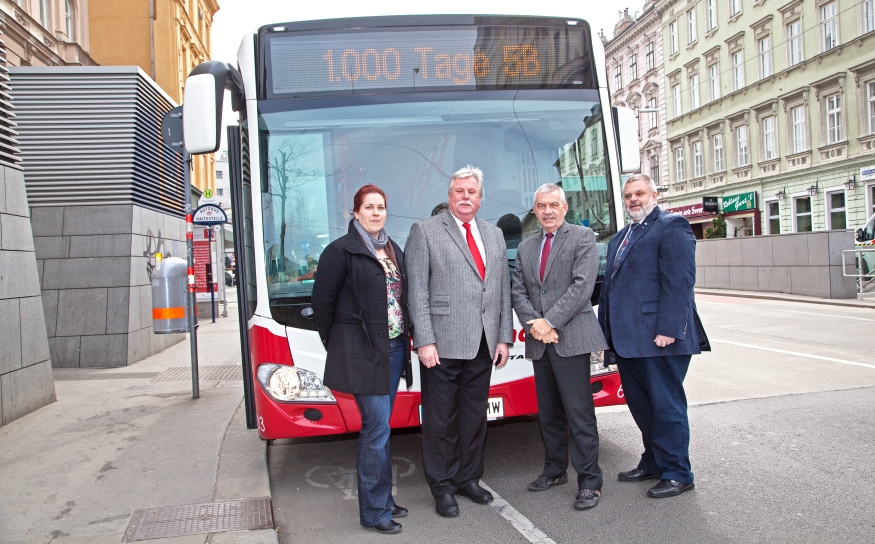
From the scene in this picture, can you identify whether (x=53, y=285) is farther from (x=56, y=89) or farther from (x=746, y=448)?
(x=746, y=448)

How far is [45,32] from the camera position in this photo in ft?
54.5

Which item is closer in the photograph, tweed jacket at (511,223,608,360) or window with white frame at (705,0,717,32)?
tweed jacket at (511,223,608,360)

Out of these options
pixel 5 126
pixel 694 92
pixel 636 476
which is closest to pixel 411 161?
pixel 636 476

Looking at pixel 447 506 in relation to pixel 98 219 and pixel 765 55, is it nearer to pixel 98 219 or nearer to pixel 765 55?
pixel 98 219

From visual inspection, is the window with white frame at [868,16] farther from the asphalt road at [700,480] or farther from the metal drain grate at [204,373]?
the metal drain grate at [204,373]

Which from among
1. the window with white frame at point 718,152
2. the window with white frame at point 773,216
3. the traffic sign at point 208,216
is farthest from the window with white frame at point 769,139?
the traffic sign at point 208,216

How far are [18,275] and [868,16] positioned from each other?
29158mm

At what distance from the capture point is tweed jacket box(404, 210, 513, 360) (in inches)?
163

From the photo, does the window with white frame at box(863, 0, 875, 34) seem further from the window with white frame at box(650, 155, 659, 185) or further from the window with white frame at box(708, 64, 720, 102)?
the window with white frame at box(650, 155, 659, 185)

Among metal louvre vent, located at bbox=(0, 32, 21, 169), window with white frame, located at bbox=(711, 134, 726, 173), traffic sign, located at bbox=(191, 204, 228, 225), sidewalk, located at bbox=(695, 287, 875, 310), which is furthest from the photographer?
window with white frame, located at bbox=(711, 134, 726, 173)

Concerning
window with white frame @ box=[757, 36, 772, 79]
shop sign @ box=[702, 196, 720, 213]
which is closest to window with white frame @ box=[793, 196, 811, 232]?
shop sign @ box=[702, 196, 720, 213]

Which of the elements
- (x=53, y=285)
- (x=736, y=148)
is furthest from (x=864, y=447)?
(x=736, y=148)

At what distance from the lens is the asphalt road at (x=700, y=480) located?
12.8 ft

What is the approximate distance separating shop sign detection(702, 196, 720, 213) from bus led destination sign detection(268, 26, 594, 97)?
34.8m
